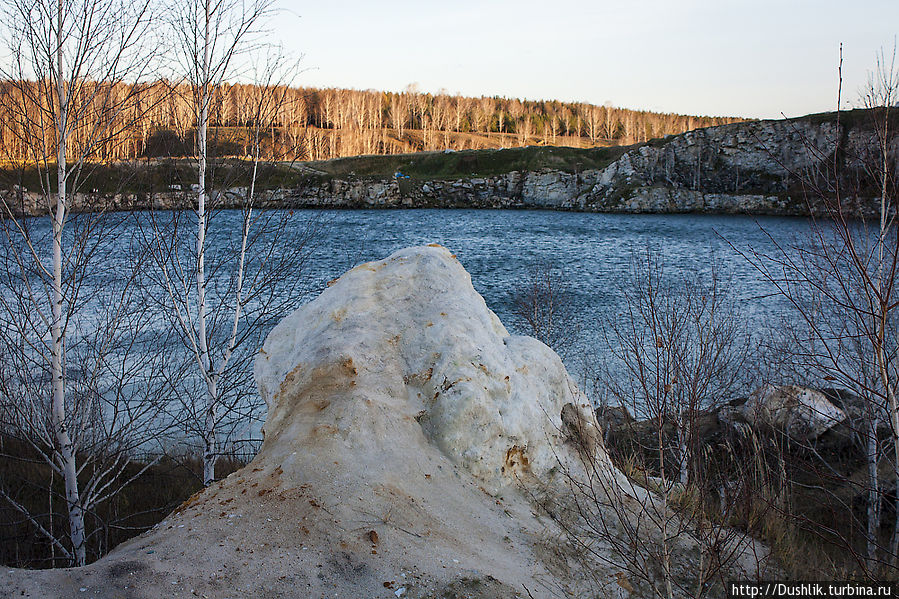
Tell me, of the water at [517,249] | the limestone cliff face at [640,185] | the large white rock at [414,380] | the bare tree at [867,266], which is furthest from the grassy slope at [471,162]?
the large white rock at [414,380]

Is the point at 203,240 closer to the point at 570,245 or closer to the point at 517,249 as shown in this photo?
the point at 517,249

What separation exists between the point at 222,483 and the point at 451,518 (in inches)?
86.6

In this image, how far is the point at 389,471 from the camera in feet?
19.7

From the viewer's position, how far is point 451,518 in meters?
5.82

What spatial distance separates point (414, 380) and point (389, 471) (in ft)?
4.76

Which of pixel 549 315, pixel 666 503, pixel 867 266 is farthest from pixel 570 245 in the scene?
pixel 666 503

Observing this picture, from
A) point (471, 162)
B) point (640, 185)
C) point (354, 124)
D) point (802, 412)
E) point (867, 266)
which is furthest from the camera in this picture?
point (354, 124)

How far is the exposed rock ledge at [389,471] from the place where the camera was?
15.0ft

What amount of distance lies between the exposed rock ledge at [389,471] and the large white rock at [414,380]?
19 millimetres

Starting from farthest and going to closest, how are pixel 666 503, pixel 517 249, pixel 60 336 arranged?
pixel 517 249 → pixel 60 336 → pixel 666 503

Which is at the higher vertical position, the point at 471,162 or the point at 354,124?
the point at 354,124

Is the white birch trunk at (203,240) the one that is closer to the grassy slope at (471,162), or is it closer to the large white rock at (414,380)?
the large white rock at (414,380)

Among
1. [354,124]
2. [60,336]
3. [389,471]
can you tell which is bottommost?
[389,471]

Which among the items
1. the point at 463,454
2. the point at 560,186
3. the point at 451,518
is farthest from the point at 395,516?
the point at 560,186
